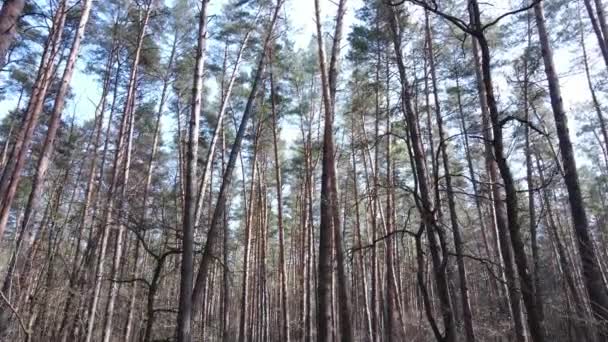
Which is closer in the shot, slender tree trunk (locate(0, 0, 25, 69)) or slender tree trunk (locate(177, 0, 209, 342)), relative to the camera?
slender tree trunk (locate(0, 0, 25, 69))

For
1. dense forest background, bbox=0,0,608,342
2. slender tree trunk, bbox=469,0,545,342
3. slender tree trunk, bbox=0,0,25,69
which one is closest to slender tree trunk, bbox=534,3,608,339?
dense forest background, bbox=0,0,608,342

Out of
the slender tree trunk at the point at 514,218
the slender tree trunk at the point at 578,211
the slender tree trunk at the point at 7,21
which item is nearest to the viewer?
the slender tree trunk at the point at 514,218

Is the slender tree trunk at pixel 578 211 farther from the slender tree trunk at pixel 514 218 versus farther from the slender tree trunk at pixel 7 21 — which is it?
the slender tree trunk at pixel 7 21

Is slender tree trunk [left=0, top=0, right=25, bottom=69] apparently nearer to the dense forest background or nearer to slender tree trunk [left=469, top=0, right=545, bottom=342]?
the dense forest background

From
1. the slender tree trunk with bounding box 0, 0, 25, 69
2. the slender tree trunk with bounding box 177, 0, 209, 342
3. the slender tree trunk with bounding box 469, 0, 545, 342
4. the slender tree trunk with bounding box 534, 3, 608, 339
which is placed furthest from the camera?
the slender tree trunk with bounding box 534, 3, 608, 339

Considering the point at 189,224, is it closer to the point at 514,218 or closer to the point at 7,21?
the point at 7,21

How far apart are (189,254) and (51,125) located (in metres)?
4.65

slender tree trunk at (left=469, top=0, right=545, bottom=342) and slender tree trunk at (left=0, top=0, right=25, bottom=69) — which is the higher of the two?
slender tree trunk at (left=0, top=0, right=25, bottom=69)

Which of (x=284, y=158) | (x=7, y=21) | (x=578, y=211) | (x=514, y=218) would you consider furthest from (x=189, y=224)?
(x=284, y=158)

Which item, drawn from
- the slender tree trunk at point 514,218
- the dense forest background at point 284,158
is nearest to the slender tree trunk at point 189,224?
the dense forest background at point 284,158

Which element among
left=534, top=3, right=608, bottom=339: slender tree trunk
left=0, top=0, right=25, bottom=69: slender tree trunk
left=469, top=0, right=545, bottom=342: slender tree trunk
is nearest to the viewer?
left=469, top=0, right=545, bottom=342: slender tree trunk

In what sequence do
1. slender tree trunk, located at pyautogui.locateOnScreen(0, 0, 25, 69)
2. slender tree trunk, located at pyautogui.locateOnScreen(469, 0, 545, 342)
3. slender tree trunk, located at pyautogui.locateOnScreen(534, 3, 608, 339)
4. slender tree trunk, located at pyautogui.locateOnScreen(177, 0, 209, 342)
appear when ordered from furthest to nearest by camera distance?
slender tree trunk, located at pyautogui.locateOnScreen(534, 3, 608, 339) < slender tree trunk, located at pyautogui.locateOnScreen(177, 0, 209, 342) < slender tree trunk, located at pyautogui.locateOnScreen(0, 0, 25, 69) < slender tree trunk, located at pyautogui.locateOnScreen(469, 0, 545, 342)

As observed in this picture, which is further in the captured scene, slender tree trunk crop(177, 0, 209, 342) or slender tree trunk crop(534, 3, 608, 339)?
slender tree trunk crop(534, 3, 608, 339)

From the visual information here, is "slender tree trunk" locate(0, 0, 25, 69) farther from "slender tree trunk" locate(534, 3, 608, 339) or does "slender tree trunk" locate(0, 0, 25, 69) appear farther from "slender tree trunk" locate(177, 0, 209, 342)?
"slender tree trunk" locate(534, 3, 608, 339)
